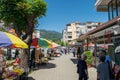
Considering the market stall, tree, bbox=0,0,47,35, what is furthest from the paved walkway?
the market stall

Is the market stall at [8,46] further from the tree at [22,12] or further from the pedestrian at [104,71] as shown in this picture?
the tree at [22,12]

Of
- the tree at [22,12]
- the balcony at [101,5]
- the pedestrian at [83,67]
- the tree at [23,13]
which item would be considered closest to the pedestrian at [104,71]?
the pedestrian at [83,67]

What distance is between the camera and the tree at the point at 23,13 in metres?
23.7

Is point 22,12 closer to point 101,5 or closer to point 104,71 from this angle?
point 101,5

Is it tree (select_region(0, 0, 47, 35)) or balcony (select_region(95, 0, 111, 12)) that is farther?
balcony (select_region(95, 0, 111, 12))

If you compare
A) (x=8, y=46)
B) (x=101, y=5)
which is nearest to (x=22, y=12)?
(x=101, y=5)

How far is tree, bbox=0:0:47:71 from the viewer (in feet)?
77.7

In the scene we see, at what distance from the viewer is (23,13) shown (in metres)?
24.0

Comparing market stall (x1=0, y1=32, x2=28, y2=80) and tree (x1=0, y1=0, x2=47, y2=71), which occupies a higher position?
tree (x1=0, y1=0, x2=47, y2=71)

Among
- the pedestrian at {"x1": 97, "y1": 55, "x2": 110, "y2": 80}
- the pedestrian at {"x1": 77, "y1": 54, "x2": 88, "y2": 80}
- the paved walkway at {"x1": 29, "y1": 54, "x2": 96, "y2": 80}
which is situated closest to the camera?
the pedestrian at {"x1": 97, "y1": 55, "x2": 110, "y2": 80}

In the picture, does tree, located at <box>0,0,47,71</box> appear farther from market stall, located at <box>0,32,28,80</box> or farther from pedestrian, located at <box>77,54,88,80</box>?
pedestrian, located at <box>77,54,88,80</box>

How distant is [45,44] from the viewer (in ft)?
90.2

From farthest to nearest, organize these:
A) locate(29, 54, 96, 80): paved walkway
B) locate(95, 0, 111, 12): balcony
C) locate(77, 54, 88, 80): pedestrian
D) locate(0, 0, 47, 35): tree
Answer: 1. locate(95, 0, 111, 12): balcony
2. locate(0, 0, 47, 35): tree
3. locate(29, 54, 96, 80): paved walkway
4. locate(77, 54, 88, 80): pedestrian

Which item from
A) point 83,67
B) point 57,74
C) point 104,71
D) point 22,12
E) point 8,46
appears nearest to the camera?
point 104,71
